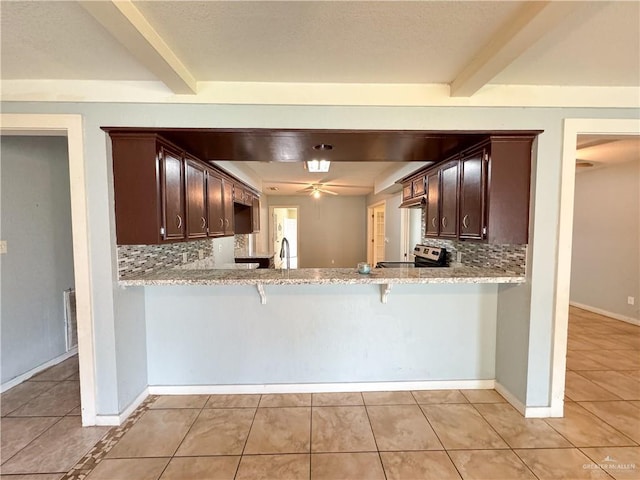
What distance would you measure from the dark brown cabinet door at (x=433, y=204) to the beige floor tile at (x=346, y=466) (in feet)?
6.17

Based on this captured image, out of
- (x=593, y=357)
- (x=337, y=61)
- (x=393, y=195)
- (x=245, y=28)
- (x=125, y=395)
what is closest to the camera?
(x=245, y=28)

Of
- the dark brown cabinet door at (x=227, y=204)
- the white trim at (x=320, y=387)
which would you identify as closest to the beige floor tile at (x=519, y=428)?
the white trim at (x=320, y=387)

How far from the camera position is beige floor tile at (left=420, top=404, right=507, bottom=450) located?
1841mm

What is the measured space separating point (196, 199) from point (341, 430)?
2120 millimetres

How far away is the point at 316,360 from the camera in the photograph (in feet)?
7.92

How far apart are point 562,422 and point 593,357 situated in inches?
61.5

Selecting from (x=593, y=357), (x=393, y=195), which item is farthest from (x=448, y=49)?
(x=393, y=195)

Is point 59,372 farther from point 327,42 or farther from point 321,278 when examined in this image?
point 327,42

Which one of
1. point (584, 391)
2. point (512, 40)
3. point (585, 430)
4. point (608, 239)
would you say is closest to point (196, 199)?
point (512, 40)

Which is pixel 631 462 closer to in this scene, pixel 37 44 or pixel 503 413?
pixel 503 413

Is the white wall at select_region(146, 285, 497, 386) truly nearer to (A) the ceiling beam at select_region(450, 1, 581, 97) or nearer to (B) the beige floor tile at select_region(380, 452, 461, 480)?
(B) the beige floor tile at select_region(380, 452, 461, 480)

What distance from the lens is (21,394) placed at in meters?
2.40

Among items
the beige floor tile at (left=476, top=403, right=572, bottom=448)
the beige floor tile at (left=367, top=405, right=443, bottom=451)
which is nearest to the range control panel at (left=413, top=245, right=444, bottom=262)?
the beige floor tile at (left=476, top=403, right=572, bottom=448)

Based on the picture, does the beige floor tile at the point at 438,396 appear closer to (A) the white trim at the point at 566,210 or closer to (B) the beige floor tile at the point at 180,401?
(A) the white trim at the point at 566,210
